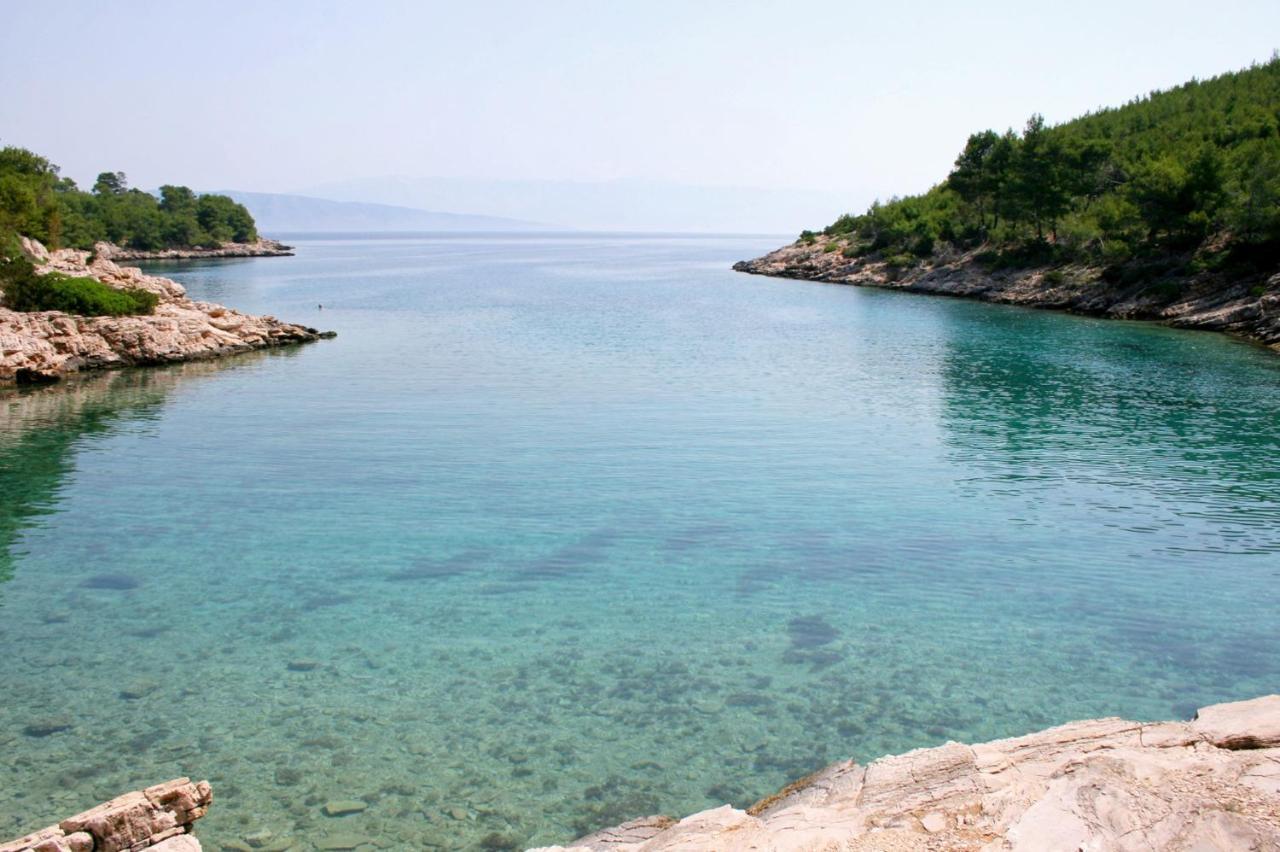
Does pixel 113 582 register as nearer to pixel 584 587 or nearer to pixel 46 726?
pixel 46 726

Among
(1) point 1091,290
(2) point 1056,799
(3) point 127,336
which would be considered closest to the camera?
(2) point 1056,799

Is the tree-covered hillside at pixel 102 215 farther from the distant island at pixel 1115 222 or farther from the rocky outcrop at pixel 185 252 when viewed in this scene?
the distant island at pixel 1115 222

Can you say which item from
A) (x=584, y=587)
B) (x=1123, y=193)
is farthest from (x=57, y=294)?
(x=1123, y=193)

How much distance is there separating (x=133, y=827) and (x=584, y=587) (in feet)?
35.0

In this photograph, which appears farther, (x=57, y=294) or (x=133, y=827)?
(x=57, y=294)

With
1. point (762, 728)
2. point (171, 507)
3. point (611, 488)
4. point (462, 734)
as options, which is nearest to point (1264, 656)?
point (762, 728)

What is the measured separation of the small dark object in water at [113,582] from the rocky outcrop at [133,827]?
35.3ft

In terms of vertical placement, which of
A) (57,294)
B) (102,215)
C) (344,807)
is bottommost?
(344,807)

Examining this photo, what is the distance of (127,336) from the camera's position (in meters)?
50.2

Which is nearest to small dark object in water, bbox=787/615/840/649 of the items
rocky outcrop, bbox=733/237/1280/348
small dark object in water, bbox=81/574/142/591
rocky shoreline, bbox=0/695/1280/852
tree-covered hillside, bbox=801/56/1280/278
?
rocky shoreline, bbox=0/695/1280/852

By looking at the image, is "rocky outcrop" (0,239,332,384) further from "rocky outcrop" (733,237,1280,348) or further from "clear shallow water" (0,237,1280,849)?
"rocky outcrop" (733,237,1280,348)

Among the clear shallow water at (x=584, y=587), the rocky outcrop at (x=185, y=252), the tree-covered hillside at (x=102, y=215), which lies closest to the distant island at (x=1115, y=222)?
the clear shallow water at (x=584, y=587)

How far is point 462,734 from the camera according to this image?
13.5m

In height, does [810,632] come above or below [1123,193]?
below
